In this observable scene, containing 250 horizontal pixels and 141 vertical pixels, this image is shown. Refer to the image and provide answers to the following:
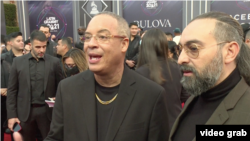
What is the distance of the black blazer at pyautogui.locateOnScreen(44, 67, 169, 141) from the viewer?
5.63ft

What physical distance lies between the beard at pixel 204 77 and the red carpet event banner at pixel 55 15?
1167 cm

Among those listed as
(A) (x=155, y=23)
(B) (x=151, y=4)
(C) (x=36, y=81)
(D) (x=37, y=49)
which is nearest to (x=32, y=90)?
(C) (x=36, y=81)

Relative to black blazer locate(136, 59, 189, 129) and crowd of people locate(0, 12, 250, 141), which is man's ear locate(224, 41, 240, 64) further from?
black blazer locate(136, 59, 189, 129)

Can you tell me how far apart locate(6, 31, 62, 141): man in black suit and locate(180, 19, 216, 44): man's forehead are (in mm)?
2829

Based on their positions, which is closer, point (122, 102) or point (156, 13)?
point (122, 102)

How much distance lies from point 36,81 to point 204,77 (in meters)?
2.97

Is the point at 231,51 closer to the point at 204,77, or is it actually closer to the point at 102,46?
the point at 204,77

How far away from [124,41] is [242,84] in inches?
37.7

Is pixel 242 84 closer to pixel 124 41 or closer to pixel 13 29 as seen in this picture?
pixel 124 41

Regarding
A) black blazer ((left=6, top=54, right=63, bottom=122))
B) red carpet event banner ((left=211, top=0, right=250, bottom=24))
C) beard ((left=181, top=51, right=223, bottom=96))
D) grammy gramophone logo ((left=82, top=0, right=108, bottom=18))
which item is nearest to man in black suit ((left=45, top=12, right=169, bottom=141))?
beard ((left=181, top=51, right=223, bottom=96))

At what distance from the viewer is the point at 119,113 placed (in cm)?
175

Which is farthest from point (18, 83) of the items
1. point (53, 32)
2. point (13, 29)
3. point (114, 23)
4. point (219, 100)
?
point (13, 29)

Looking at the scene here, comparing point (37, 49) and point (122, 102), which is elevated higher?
point (37, 49)

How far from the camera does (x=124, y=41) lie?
194cm
